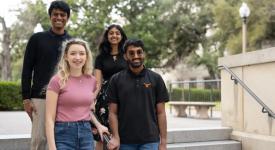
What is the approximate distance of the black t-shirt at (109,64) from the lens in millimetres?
3998

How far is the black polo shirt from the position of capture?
10.4 ft

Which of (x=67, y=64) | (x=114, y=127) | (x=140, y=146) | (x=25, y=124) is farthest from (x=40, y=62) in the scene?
(x=25, y=124)

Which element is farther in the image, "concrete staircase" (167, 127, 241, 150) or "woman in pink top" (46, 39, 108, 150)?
"concrete staircase" (167, 127, 241, 150)

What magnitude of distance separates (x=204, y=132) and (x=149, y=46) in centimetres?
1906

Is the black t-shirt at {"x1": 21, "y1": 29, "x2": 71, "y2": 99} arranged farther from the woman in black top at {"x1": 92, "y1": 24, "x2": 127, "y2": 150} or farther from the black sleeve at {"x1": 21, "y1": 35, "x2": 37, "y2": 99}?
the woman in black top at {"x1": 92, "y1": 24, "x2": 127, "y2": 150}

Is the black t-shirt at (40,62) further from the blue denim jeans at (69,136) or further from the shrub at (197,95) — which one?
the shrub at (197,95)

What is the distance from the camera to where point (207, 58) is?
30.3 meters

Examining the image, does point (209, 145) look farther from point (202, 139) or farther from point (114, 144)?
point (114, 144)

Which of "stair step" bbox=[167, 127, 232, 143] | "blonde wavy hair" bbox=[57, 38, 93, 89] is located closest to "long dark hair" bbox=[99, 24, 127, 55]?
"blonde wavy hair" bbox=[57, 38, 93, 89]

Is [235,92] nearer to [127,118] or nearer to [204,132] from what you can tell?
[204,132]

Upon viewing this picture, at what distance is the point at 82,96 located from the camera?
9.68ft

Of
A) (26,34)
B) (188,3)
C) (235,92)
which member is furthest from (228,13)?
(235,92)

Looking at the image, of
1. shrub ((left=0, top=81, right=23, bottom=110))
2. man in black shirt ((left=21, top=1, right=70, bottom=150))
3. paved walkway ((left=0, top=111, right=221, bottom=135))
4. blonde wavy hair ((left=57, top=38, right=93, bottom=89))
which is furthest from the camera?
shrub ((left=0, top=81, right=23, bottom=110))

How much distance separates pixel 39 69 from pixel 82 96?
2.80ft
